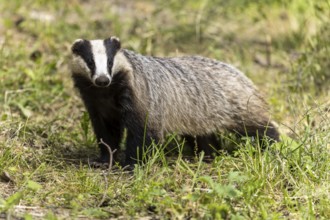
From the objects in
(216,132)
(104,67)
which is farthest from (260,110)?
(104,67)

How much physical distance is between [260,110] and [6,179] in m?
2.18

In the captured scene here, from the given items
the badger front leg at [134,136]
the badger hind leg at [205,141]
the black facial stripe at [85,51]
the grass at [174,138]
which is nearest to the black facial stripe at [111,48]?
the black facial stripe at [85,51]

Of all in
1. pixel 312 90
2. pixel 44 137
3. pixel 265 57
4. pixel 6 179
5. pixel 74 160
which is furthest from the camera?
pixel 265 57

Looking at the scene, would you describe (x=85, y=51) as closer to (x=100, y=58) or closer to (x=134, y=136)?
(x=100, y=58)

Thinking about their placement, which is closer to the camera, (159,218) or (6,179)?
(159,218)

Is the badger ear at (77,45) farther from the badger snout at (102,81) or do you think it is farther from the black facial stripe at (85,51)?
the badger snout at (102,81)

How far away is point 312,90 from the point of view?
6496 millimetres

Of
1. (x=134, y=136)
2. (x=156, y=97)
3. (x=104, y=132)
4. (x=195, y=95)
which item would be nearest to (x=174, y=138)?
(x=134, y=136)

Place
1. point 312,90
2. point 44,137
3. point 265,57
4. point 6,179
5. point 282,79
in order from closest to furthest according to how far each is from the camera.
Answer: point 6,179 < point 44,137 < point 312,90 < point 282,79 < point 265,57

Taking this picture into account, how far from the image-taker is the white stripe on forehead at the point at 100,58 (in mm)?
4637

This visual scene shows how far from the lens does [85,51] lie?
190 inches

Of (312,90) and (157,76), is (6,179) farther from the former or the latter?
(312,90)

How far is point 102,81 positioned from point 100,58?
0.22 meters

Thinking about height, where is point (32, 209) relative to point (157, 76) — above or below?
below
